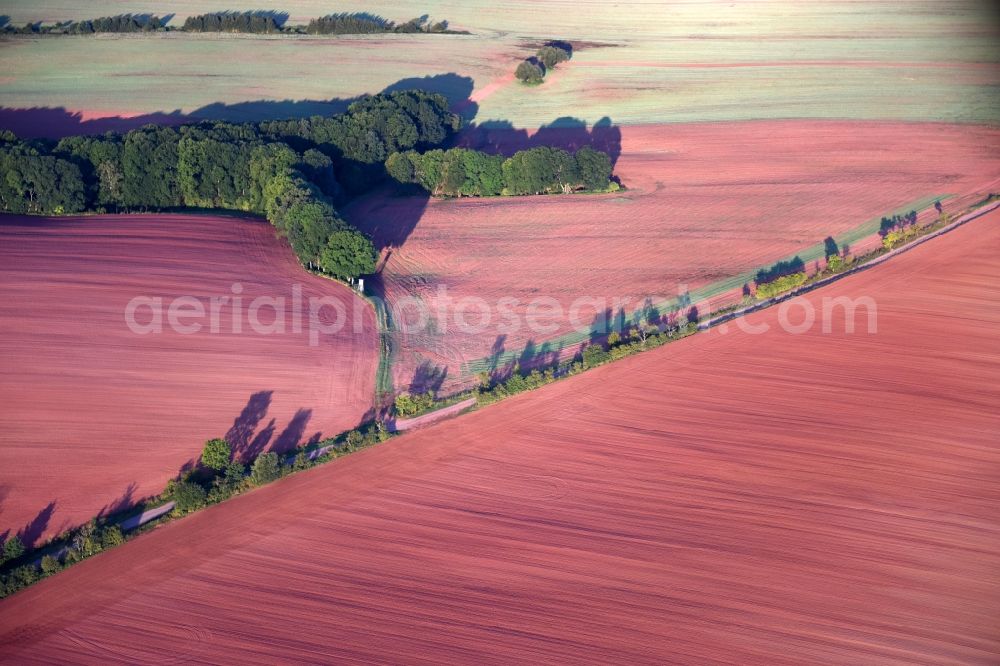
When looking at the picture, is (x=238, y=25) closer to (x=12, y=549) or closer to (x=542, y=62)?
(x=542, y=62)

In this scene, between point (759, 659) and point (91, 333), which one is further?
point (91, 333)

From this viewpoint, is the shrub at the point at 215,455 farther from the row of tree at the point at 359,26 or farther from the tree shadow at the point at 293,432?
the row of tree at the point at 359,26

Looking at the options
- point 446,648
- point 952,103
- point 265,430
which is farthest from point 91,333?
point 952,103

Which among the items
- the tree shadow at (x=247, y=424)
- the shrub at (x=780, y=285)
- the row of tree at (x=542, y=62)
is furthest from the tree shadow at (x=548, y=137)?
the tree shadow at (x=247, y=424)

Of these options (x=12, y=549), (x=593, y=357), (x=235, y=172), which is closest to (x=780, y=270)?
(x=593, y=357)

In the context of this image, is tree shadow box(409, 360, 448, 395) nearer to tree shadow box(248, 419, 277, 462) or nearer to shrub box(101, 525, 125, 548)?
tree shadow box(248, 419, 277, 462)

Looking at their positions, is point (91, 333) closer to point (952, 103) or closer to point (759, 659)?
point (759, 659)
